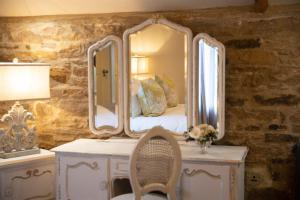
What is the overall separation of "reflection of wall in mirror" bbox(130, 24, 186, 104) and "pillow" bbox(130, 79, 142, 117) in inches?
A: 7.3

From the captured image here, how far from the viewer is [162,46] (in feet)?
11.6

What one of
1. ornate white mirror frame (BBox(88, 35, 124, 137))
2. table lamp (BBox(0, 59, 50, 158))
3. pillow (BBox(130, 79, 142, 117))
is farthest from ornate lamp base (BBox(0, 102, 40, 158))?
pillow (BBox(130, 79, 142, 117))

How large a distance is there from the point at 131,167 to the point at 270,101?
137 cm

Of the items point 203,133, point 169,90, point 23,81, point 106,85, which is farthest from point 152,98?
point 23,81

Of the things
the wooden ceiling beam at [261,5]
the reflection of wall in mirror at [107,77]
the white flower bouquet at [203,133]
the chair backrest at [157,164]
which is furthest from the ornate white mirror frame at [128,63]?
the chair backrest at [157,164]

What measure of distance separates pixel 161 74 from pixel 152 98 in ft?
0.73

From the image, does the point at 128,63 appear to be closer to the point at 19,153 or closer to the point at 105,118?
the point at 105,118

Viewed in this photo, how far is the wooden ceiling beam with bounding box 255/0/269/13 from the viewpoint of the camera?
3.22 m

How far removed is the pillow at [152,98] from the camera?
11.7 ft

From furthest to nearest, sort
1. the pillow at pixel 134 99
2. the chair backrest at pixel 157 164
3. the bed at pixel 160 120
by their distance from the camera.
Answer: the pillow at pixel 134 99 → the bed at pixel 160 120 → the chair backrest at pixel 157 164

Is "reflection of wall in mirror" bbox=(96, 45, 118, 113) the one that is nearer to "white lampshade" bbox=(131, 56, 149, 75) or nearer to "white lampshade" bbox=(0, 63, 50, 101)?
"white lampshade" bbox=(131, 56, 149, 75)

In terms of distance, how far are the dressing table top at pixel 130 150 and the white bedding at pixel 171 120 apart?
0.15m

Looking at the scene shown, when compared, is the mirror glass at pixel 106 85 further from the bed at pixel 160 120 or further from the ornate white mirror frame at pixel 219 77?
the ornate white mirror frame at pixel 219 77

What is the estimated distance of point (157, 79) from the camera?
3584mm
